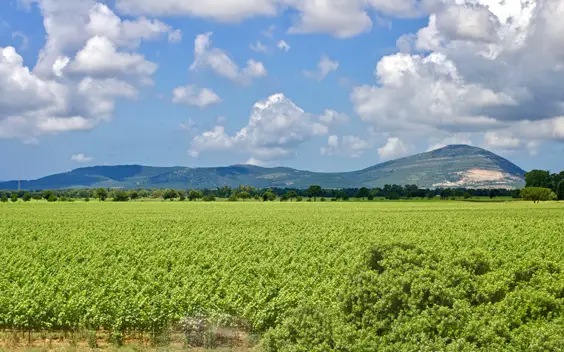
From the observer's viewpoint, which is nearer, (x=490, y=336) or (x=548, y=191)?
(x=490, y=336)

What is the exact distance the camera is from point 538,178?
17175cm

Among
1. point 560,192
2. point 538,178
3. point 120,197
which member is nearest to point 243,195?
point 120,197

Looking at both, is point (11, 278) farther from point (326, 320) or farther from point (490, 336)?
point (490, 336)

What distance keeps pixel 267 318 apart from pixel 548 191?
443ft

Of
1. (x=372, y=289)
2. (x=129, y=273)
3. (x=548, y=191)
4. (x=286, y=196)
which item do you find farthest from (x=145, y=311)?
(x=286, y=196)

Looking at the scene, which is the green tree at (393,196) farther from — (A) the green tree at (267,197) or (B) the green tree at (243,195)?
(B) the green tree at (243,195)

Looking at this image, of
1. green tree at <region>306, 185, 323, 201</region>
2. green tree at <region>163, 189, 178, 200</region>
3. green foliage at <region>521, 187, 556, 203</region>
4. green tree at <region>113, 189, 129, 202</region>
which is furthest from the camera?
green tree at <region>306, 185, 323, 201</region>

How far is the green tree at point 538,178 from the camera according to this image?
168 meters

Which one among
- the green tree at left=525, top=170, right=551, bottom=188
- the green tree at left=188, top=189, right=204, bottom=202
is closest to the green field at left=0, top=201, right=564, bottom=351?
the green tree at left=188, top=189, right=204, bottom=202

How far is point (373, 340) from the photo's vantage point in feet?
38.2

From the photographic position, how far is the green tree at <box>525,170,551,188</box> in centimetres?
16850

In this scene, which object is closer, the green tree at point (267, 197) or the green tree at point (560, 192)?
the green tree at point (560, 192)

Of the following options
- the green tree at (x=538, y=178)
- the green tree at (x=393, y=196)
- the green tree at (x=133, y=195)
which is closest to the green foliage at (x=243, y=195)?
the green tree at (x=133, y=195)

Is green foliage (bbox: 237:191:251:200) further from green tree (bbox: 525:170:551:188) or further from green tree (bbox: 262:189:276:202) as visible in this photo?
green tree (bbox: 525:170:551:188)
